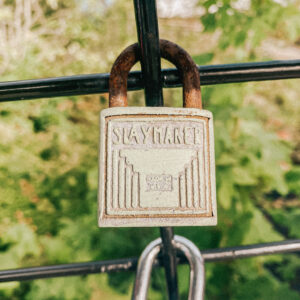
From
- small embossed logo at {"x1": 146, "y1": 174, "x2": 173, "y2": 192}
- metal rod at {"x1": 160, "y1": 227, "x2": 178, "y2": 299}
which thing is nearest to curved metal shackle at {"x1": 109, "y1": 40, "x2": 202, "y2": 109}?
small embossed logo at {"x1": 146, "y1": 174, "x2": 173, "y2": 192}

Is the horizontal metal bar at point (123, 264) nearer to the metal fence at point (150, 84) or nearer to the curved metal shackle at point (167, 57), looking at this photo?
the metal fence at point (150, 84)

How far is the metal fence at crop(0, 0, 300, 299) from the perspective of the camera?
40cm

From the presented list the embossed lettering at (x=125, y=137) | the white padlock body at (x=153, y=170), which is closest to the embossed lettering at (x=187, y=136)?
the white padlock body at (x=153, y=170)

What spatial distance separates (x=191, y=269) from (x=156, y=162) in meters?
0.19

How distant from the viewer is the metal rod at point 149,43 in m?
0.38

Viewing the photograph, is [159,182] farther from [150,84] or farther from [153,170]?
[150,84]

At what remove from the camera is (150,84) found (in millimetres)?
427

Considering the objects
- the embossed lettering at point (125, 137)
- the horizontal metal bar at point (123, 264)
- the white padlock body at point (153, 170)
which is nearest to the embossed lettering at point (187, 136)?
the white padlock body at point (153, 170)

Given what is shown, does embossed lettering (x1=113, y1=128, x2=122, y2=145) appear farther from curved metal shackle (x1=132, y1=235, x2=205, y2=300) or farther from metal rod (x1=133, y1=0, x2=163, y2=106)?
curved metal shackle (x1=132, y1=235, x2=205, y2=300)

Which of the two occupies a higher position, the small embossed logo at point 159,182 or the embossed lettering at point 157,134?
the embossed lettering at point 157,134

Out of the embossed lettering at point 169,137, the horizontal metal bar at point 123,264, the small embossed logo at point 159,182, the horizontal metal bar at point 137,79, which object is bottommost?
the horizontal metal bar at point 123,264

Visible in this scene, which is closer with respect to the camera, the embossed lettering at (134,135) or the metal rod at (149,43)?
the metal rod at (149,43)

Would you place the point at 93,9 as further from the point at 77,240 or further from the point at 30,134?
the point at 77,240

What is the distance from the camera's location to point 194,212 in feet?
1.63
